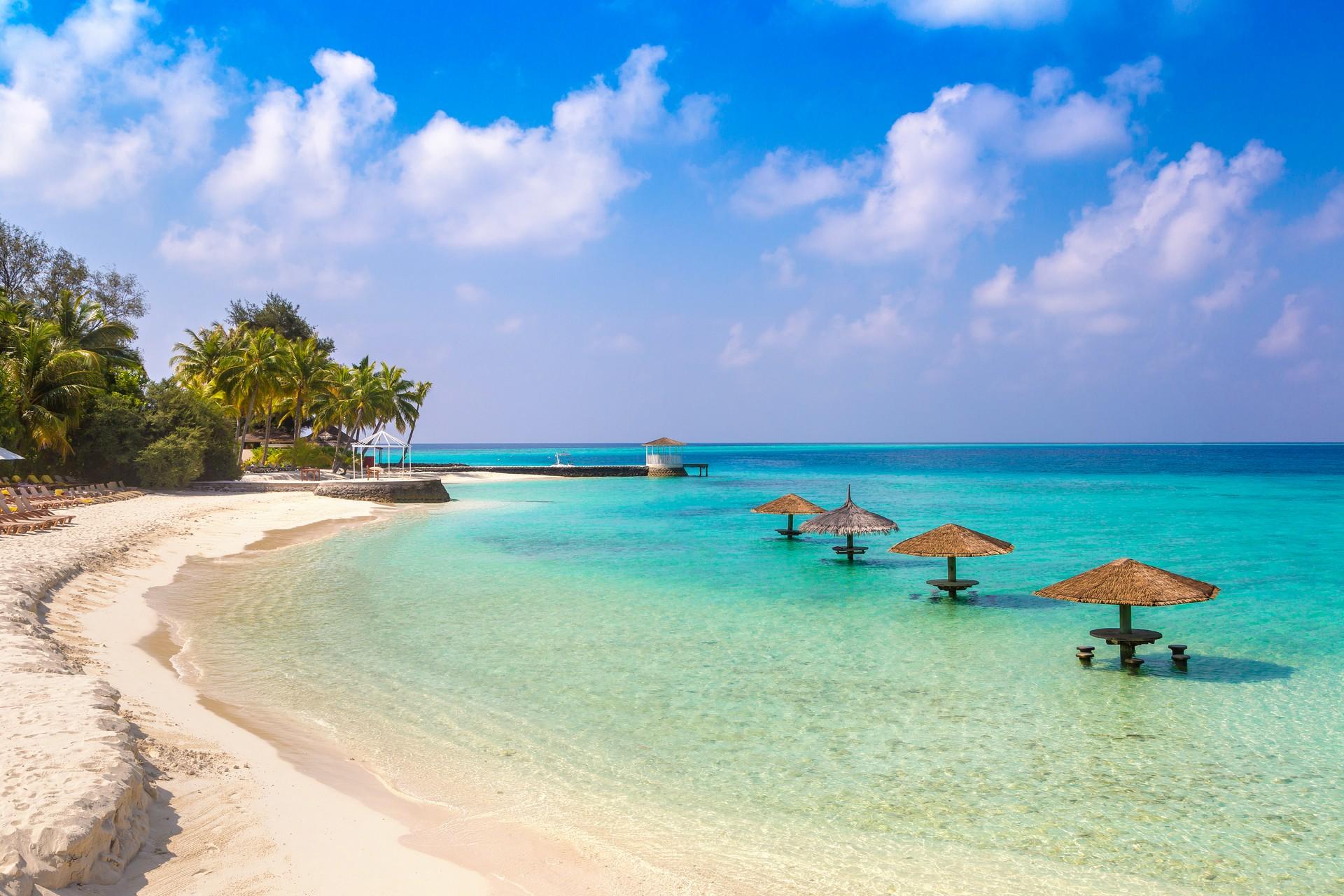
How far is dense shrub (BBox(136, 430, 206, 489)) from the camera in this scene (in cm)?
3225

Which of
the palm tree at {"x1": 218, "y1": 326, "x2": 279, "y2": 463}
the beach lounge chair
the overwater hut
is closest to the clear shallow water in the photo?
the beach lounge chair

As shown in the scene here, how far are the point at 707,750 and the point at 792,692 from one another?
2180mm

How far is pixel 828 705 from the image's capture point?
9156 millimetres

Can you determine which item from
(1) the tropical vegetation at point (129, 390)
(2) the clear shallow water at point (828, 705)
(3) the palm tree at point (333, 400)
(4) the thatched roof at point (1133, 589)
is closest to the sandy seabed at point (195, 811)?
(2) the clear shallow water at point (828, 705)

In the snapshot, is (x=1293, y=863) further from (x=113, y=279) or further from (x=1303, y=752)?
(x=113, y=279)

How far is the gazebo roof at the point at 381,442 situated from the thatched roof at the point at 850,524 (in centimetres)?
2962

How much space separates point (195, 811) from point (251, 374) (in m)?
41.7

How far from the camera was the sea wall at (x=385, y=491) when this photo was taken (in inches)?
1467

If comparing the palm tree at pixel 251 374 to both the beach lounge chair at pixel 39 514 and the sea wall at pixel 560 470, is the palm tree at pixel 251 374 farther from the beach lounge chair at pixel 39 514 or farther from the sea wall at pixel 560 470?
the beach lounge chair at pixel 39 514

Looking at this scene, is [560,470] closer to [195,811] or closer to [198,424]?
[198,424]

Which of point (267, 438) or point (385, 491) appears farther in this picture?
point (267, 438)

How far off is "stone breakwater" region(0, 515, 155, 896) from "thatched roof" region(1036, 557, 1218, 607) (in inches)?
393

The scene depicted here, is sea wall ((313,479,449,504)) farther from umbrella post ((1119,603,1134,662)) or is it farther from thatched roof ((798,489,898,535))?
umbrella post ((1119,603,1134,662))

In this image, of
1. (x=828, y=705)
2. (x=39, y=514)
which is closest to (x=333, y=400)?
(x=39, y=514)
